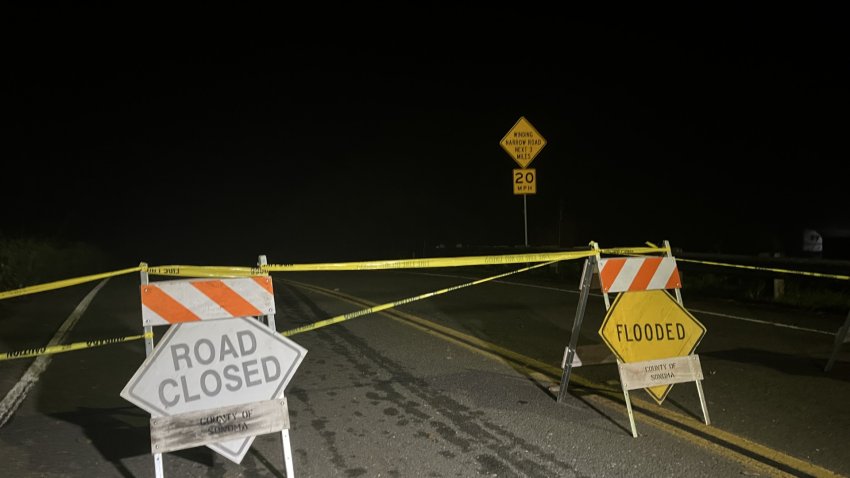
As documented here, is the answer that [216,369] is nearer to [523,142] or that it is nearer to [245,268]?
[245,268]

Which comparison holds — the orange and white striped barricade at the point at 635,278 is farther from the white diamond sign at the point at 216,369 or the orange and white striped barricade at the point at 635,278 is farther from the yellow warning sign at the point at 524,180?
the yellow warning sign at the point at 524,180

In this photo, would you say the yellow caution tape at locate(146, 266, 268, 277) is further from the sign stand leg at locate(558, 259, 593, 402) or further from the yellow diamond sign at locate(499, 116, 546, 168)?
the yellow diamond sign at locate(499, 116, 546, 168)

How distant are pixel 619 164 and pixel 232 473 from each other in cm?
3639

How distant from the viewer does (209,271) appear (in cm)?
538

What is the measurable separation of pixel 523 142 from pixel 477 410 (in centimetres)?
1503

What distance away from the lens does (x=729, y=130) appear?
113 feet

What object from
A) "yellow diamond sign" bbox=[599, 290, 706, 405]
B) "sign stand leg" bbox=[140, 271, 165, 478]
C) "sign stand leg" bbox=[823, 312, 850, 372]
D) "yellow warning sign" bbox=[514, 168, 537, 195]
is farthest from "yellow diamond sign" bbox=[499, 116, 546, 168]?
"sign stand leg" bbox=[140, 271, 165, 478]

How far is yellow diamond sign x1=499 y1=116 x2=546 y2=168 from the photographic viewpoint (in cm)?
1978

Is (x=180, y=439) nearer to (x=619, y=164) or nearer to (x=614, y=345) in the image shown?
(x=614, y=345)

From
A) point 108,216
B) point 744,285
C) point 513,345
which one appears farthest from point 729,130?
point 108,216

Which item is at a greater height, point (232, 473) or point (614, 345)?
point (614, 345)

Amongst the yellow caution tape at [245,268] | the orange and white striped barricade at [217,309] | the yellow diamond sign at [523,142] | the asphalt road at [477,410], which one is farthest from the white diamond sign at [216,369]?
the yellow diamond sign at [523,142]

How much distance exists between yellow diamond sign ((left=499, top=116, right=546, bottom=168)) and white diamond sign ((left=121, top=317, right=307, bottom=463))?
16.0 meters

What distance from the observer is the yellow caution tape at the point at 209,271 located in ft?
15.3
